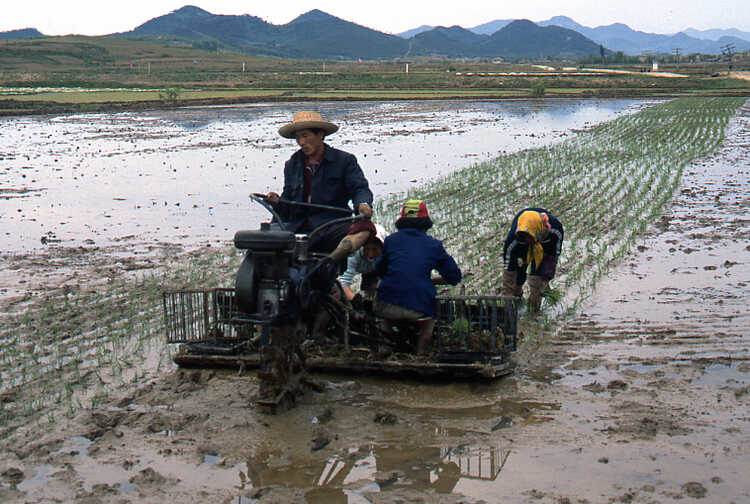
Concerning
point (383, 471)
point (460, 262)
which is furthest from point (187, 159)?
point (383, 471)

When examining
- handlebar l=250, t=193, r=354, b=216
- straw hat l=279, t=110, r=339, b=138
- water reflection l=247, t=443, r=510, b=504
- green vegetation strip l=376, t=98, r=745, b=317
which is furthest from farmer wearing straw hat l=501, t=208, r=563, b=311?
water reflection l=247, t=443, r=510, b=504

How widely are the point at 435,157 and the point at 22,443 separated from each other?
16.7m

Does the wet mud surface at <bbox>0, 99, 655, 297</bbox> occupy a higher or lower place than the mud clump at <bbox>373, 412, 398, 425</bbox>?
lower

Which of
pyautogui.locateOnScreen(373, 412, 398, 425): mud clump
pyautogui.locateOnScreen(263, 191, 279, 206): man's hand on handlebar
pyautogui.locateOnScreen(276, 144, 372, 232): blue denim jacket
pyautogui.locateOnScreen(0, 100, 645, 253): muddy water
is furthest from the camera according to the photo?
pyautogui.locateOnScreen(0, 100, 645, 253): muddy water

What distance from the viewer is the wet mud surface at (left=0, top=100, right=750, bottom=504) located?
13.1 ft

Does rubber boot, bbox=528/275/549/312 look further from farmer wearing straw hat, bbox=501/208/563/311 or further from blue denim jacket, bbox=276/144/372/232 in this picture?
blue denim jacket, bbox=276/144/372/232

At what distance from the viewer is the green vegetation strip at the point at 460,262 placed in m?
5.57

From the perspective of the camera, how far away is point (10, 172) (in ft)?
58.3

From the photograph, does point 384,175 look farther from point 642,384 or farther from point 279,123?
point 279,123

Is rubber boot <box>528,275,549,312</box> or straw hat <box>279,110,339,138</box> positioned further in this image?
rubber boot <box>528,275,549,312</box>

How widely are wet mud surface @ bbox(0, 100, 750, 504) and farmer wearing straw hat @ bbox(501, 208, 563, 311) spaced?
0.68 metres

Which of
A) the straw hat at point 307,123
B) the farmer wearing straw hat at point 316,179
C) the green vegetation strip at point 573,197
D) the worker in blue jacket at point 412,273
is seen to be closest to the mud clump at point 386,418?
the worker in blue jacket at point 412,273

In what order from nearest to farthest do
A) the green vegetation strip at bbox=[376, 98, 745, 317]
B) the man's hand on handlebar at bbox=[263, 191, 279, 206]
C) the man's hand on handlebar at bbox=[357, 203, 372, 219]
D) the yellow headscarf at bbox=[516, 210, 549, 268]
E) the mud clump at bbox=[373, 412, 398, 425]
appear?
the mud clump at bbox=[373, 412, 398, 425], the man's hand on handlebar at bbox=[357, 203, 372, 219], the man's hand on handlebar at bbox=[263, 191, 279, 206], the yellow headscarf at bbox=[516, 210, 549, 268], the green vegetation strip at bbox=[376, 98, 745, 317]

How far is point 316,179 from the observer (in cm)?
594
